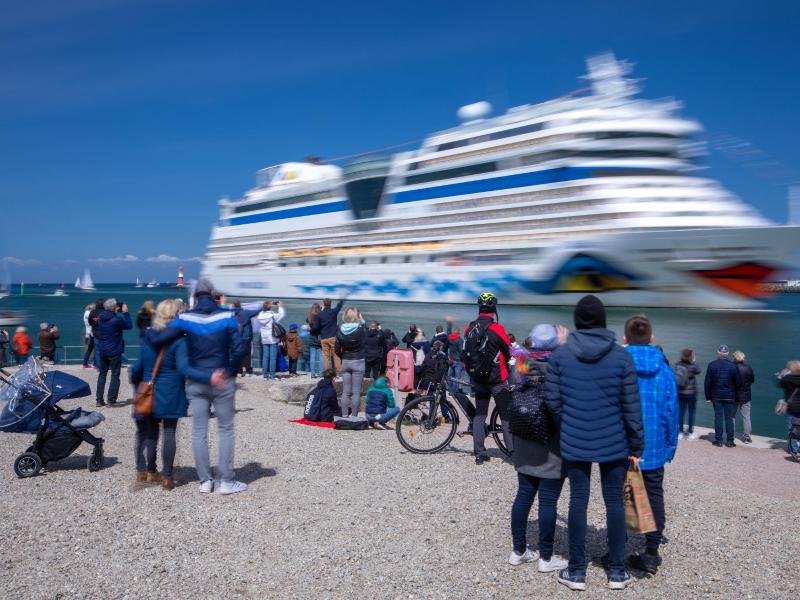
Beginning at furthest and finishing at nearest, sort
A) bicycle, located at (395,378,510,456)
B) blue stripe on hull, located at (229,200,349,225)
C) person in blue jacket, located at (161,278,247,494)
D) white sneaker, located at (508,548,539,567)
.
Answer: blue stripe on hull, located at (229,200,349,225) < bicycle, located at (395,378,510,456) < person in blue jacket, located at (161,278,247,494) < white sneaker, located at (508,548,539,567)

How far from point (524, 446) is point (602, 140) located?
2996cm

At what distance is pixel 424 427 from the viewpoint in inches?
263

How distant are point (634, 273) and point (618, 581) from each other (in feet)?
87.8

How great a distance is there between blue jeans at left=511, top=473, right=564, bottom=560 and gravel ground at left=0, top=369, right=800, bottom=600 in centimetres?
16

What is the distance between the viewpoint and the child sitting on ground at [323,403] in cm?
821

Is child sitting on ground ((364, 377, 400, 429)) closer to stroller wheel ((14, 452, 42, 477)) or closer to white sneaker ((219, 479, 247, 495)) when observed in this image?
white sneaker ((219, 479, 247, 495))

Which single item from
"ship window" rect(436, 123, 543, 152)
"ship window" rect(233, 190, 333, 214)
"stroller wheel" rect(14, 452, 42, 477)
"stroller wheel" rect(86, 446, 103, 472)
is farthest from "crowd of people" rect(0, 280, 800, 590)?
"ship window" rect(233, 190, 333, 214)

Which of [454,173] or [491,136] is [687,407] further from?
[454,173]

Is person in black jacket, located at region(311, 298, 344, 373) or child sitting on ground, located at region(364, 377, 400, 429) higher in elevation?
person in black jacket, located at region(311, 298, 344, 373)

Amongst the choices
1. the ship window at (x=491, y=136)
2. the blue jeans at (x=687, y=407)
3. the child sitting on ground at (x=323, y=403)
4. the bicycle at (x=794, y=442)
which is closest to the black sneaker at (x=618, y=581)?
the child sitting on ground at (x=323, y=403)

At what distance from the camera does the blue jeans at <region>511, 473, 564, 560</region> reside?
3779 mm

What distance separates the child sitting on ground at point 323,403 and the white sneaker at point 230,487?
3.03 metres

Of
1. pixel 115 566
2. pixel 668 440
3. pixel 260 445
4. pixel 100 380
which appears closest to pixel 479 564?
pixel 668 440

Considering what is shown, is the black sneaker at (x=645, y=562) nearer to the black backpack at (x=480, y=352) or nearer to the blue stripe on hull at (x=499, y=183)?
the black backpack at (x=480, y=352)
